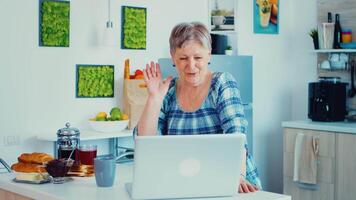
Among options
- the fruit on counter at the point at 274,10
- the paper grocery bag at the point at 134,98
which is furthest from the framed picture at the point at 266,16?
the paper grocery bag at the point at 134,98

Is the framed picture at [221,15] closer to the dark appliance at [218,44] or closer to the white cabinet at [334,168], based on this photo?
the dark appliance at [218,44]

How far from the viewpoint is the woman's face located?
90.9 inches

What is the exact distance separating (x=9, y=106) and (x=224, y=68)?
188 cm

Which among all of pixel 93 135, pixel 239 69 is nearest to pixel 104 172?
pixel 93 135

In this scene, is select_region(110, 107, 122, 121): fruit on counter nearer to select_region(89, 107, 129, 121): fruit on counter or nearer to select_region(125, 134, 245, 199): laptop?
select_region(89, 107, 129, 121): fruit on counter

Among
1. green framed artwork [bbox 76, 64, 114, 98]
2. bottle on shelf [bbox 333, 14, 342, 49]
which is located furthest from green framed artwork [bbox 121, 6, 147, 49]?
bottle on shelf [bbox 333, 14, 342, 49]

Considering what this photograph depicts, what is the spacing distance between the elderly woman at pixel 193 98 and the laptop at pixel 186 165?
0.20 m

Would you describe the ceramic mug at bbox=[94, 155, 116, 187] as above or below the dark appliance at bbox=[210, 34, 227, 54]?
below

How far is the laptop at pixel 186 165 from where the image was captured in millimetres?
1986

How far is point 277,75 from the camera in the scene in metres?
5.98

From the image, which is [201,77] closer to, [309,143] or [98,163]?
[98,163]

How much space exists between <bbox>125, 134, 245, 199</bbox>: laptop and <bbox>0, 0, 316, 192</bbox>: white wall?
8.59 feet

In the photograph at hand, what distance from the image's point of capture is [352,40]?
17.5 feet

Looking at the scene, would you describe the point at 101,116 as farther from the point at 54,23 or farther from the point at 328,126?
the point at 328,126
